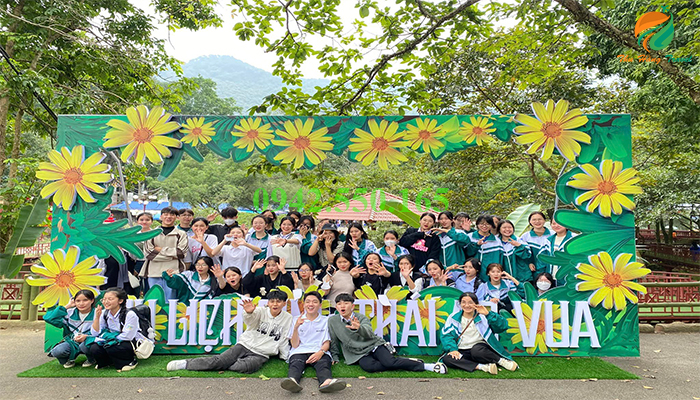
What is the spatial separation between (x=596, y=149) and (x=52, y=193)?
5673mm

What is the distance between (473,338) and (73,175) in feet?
14.4

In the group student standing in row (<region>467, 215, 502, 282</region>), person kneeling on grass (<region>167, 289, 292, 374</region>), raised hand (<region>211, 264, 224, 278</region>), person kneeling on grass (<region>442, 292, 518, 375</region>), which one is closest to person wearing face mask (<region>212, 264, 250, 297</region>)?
raised hand (<region>211, 264, 224, 278</region>)

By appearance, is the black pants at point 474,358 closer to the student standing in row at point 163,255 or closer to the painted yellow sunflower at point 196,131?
the student standing in row at point 163,255

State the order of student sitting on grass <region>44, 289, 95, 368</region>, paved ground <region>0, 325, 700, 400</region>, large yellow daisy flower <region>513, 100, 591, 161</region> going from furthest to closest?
large yellow daisy flower <region>513, 100, 591, 161</region> < student sitting on grass <region>44, 289, 95, 368</region> < paved ground <region>0, 325, 700, 400</region>

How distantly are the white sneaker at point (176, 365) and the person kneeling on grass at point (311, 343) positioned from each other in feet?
3.27

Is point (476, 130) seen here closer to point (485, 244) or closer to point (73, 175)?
point (485, 244)

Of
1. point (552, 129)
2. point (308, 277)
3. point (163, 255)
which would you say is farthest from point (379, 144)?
point (163, 255)

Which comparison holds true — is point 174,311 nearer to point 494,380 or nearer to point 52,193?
point 52,193

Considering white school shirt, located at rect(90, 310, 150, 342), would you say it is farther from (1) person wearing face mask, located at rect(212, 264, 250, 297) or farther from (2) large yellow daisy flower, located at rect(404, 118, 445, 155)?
(2) large yellow daisy flower, located at rect(404, 118, 445, 155)

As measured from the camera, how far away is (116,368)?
4.16m

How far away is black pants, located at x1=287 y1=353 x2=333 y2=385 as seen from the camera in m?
3.75

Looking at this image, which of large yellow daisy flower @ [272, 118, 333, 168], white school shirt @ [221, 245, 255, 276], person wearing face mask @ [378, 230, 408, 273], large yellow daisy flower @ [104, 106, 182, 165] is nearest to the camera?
large yellow daisy flower @ [104, 106, 182, 165]

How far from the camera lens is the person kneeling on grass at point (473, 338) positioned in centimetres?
414

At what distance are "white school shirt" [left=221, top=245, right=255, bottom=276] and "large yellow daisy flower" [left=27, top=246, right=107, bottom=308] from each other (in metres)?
1.22
